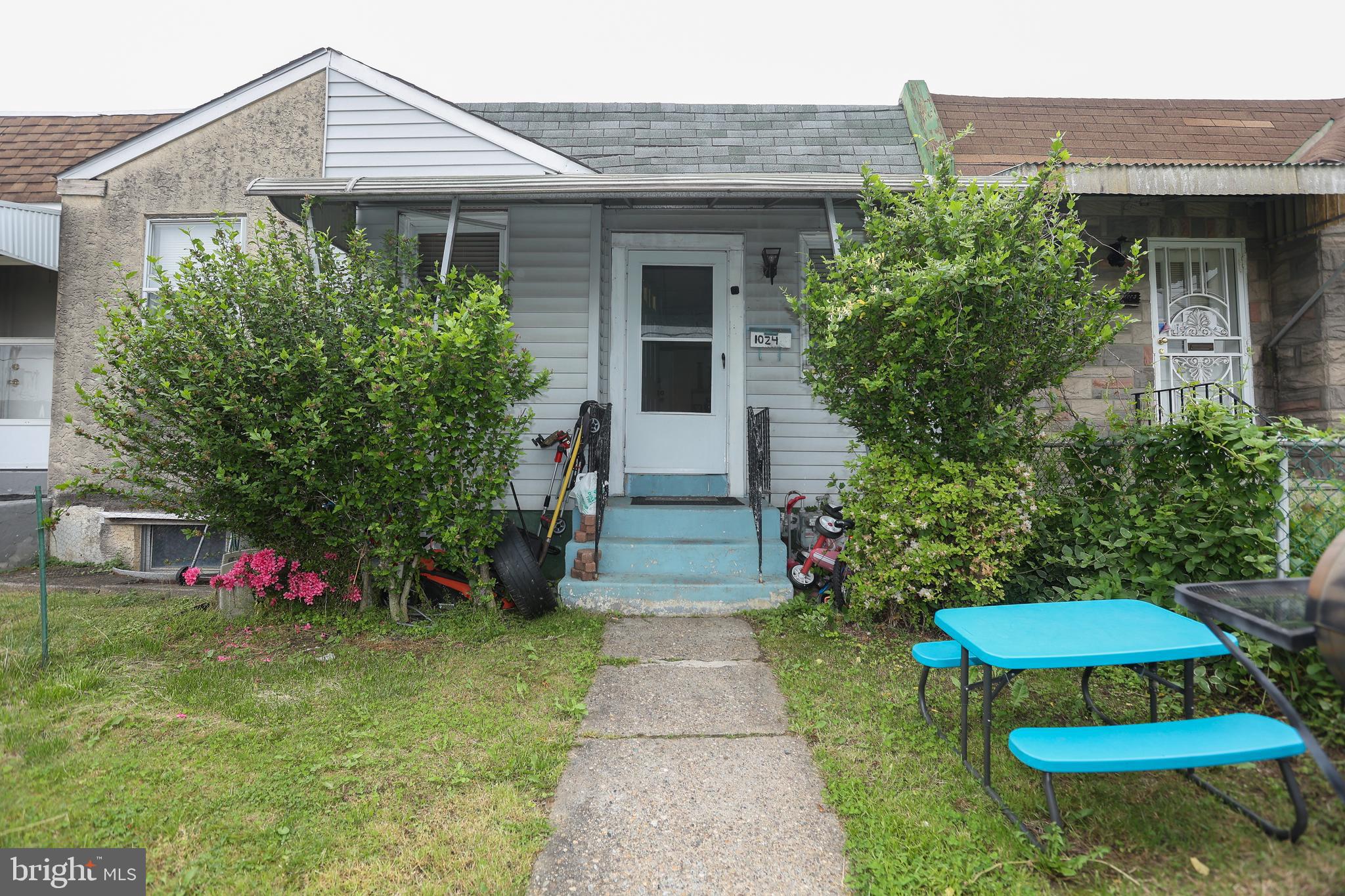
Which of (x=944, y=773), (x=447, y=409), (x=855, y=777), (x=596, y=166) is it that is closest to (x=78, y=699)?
(x=447, y=409)

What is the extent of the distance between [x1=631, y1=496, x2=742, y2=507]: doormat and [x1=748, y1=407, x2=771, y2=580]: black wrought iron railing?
0.20 meters

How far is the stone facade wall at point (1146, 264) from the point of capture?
5770 mm

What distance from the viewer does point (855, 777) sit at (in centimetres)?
250

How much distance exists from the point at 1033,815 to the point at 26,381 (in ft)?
35.0

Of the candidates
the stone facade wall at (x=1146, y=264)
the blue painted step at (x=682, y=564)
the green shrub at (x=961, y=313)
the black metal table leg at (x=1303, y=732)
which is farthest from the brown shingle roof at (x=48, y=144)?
the black metal table leg at (x=1303, y=732)

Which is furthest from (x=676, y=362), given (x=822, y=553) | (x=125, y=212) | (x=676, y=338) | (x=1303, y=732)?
(x=125, y=212)

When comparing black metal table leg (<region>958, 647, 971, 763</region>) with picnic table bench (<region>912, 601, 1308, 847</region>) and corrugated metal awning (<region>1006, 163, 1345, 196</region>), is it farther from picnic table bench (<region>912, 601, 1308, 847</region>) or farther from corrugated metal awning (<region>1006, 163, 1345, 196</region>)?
corrugated metal awning (<region>1006, 163, 1345, 196</region>)

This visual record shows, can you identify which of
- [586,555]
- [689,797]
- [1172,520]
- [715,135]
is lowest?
[689,797]

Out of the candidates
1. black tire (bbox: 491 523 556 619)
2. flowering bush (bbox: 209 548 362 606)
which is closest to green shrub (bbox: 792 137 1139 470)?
black tire (bbox: 491 523 556 619)

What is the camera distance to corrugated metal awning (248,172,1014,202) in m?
4.77

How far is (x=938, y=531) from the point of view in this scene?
3850 mm

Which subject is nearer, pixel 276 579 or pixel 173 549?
pixel 276 579

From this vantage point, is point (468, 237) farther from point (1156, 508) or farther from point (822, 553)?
point (1156, 508)

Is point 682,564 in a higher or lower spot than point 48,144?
lower
